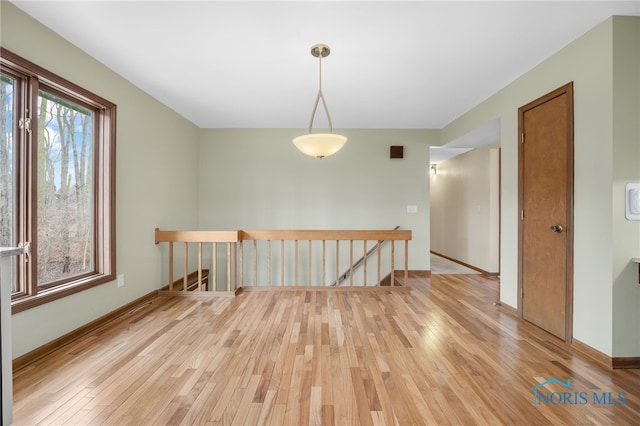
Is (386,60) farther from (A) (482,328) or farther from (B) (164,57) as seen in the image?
(A) (482,328)

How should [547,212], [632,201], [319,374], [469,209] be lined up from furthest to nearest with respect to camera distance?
[469,209] → [547,212] → [632,201] → [319,374]

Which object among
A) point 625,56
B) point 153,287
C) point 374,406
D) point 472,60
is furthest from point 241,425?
point 625,56

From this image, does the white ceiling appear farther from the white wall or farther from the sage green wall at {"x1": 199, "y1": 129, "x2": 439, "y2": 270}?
the white wall

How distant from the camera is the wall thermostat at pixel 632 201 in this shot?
6.64 ft

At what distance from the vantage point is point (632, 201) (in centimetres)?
203

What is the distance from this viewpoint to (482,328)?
272cm

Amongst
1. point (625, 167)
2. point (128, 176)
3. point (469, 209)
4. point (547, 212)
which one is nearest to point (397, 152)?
point (469, 209)

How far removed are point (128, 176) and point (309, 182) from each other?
2.69m

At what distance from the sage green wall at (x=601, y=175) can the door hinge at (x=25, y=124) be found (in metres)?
4.19

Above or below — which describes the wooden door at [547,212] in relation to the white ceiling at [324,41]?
below

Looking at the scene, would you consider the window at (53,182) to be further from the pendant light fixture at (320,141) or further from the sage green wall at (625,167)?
the sage green wall at (625,167)

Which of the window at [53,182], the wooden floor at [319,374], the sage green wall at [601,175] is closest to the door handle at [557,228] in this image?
the sage green wall at [601,175]

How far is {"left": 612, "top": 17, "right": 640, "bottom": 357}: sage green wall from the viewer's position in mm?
2041

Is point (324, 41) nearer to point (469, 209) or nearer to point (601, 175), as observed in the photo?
point (601, 175)
